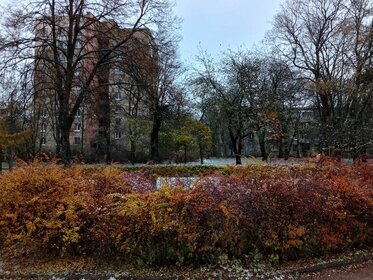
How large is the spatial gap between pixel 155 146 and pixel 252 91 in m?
10.4

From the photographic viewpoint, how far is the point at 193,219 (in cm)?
422

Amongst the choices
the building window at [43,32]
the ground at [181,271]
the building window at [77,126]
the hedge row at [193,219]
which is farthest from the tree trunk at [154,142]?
the ground at [181,271]

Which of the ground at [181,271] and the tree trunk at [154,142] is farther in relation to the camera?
the tree trunk at [154,142]

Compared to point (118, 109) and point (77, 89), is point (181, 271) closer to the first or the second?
point (77, 89)

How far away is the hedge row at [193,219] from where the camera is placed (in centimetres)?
424

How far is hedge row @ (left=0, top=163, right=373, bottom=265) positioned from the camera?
4.24 meters

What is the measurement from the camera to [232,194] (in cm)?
463

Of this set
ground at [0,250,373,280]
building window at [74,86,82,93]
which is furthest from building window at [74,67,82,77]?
ground at [0,250,373,280]

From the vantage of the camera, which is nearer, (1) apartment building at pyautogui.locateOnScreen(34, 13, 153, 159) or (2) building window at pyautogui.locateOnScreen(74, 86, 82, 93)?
(1) apartment building at pyautogui.locateOnScreen(34, 13, 153, 159)

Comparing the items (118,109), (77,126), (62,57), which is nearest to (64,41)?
(62,57)

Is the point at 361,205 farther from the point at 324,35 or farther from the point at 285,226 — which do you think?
the point at 324,35

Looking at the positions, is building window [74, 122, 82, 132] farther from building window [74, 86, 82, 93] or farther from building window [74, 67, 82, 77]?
building window [74, 67, 82, 77]

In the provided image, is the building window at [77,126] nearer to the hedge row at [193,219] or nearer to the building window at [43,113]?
the building window at [43,113]

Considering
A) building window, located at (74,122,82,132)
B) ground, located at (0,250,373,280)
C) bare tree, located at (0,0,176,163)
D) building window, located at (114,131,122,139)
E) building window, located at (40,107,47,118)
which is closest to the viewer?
ground, located at (0,250,373,280)
